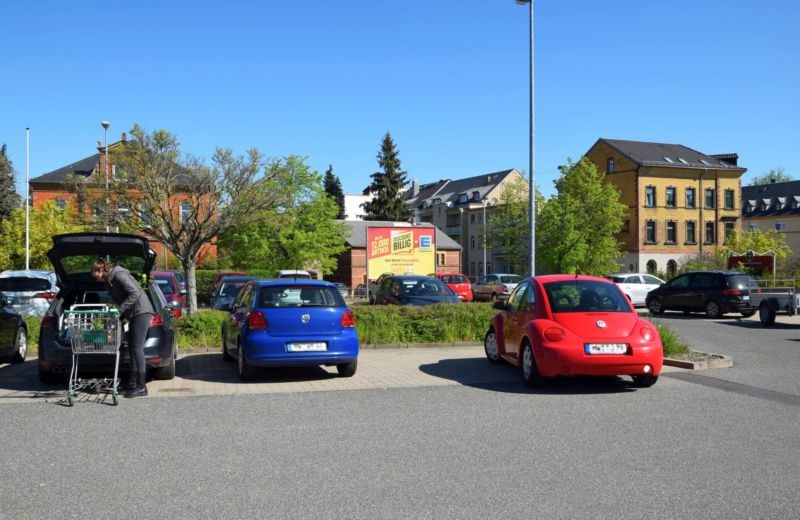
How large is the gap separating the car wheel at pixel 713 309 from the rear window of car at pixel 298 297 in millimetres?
18051

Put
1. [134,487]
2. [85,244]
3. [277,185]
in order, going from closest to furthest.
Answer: [134,487]
[85,244]
[277,185]

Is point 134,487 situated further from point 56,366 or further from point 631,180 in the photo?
point 631,180

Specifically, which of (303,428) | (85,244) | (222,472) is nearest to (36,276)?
(85,244)

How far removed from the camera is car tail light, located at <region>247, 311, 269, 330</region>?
10.1 meters

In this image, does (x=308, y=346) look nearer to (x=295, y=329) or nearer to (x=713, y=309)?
(x=295, y=329)

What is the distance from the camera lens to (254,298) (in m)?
10.5

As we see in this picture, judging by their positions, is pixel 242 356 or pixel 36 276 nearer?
pixel 242 356

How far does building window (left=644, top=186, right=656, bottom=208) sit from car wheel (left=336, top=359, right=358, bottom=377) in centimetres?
6050

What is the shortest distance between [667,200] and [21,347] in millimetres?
63507

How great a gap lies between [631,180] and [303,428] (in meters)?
64.1

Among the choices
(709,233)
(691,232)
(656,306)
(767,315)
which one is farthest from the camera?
(709,233)

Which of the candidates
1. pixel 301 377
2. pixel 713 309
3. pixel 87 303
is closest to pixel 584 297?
pixel 301 377

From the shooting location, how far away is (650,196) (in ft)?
219

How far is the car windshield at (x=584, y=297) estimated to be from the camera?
32.5 feet
